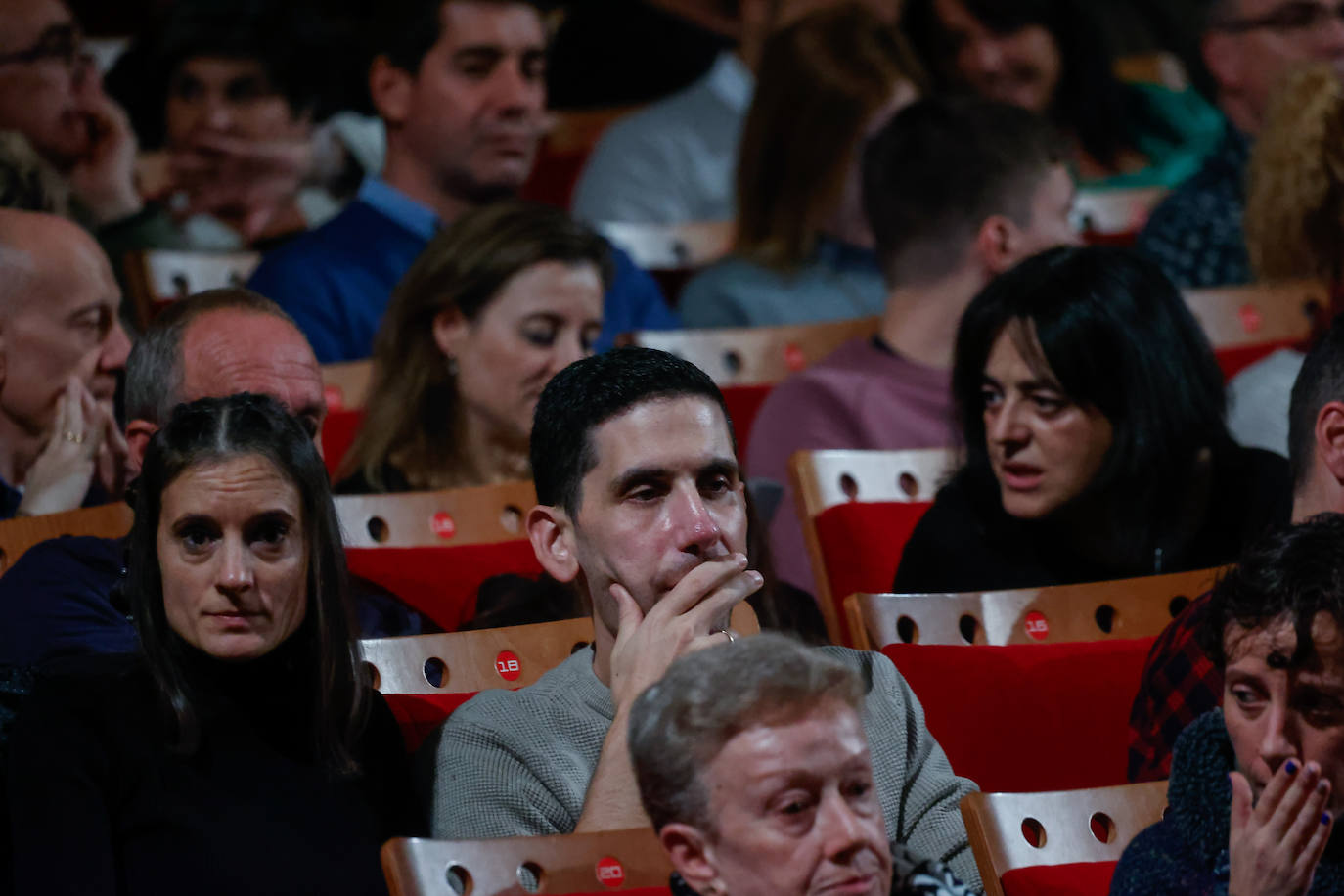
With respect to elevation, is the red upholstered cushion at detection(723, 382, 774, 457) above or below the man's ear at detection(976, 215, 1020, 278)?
below

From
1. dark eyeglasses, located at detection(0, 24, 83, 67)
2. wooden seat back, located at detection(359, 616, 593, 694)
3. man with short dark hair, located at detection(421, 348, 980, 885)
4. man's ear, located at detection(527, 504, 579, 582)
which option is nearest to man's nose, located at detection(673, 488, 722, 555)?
man with short dark hair, located at detection(421, 348, 980, 885)

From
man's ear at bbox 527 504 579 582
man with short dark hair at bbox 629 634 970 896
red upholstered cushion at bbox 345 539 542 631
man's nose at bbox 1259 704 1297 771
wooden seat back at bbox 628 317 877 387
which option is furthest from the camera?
wooden seat back at bbox 628 317 877 387

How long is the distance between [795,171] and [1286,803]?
2884mm

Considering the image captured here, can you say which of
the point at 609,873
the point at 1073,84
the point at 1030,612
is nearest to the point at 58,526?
the point at 609,873

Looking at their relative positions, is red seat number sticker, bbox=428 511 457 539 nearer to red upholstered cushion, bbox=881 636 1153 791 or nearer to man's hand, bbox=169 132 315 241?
red upholstered cushion, bbox=881 636 1153 791

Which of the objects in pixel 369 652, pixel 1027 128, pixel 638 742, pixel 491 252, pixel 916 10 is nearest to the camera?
pixel 638 742

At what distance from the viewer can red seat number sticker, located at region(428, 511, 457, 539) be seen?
2.93m

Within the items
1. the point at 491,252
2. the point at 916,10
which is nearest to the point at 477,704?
the point at 491,252

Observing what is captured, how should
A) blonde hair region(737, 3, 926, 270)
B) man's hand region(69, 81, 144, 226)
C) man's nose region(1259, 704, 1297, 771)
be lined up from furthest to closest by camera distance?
man's hand region(69, 81, 144, 226) < blonde hair region(737, 3, 926, 270) < man's nose region(1259, 704, 1297, 771)

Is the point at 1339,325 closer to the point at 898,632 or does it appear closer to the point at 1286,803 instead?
the point at 898,632

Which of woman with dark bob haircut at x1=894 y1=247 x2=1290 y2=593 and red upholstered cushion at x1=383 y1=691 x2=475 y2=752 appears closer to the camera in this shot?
red upholstered cushion at x1=383 y1=691 x2=475 y2=752

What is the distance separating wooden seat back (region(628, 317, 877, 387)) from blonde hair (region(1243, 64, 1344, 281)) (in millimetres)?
810

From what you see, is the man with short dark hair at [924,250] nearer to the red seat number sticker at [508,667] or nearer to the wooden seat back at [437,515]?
the wooden seat back at [437,515]

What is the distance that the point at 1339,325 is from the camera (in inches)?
98.9
